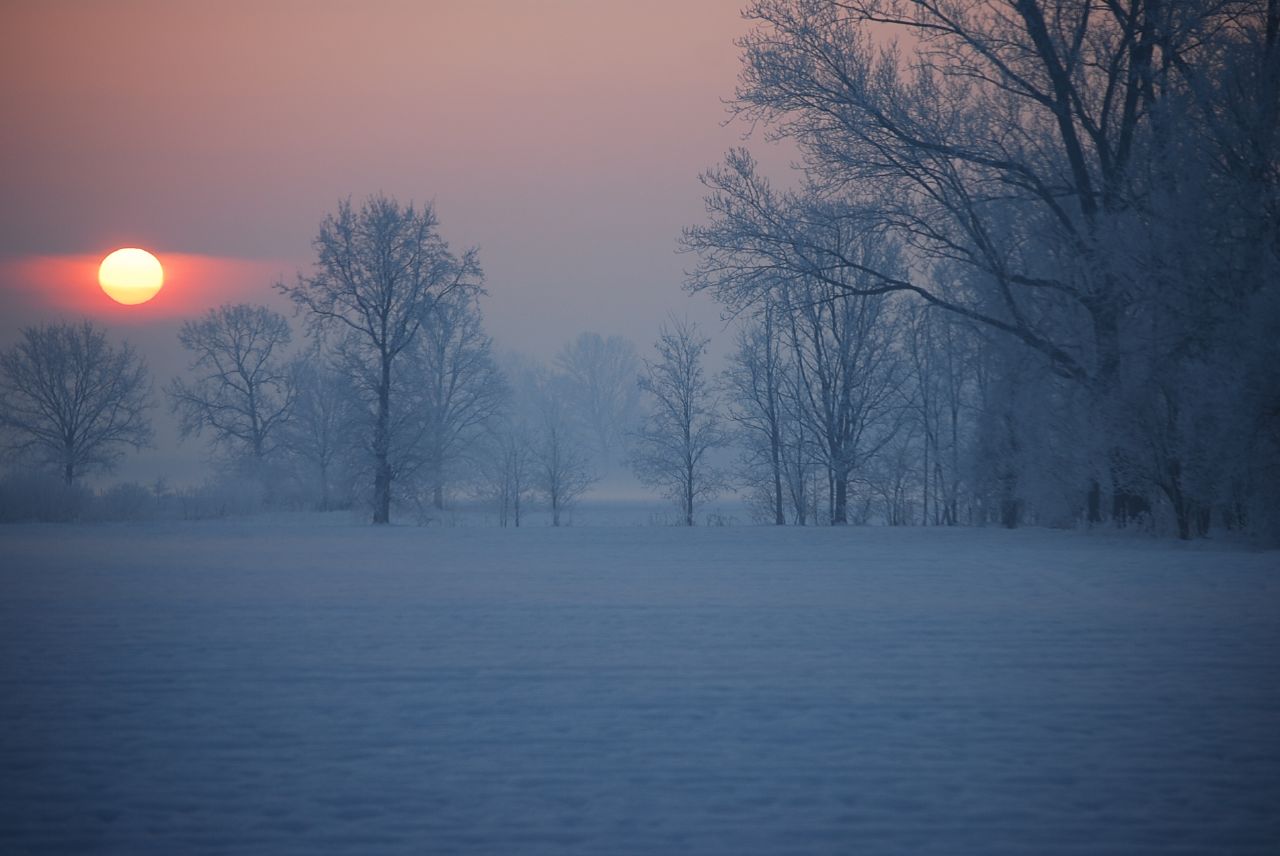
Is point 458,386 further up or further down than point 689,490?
further up

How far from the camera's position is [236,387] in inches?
1667

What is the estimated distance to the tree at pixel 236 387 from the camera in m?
41.9

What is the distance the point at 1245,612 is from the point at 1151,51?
44.7 ft

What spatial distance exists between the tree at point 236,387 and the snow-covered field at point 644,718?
34324 mm

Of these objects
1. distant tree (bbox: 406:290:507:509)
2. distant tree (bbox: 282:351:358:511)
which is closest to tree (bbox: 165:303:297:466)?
distant tree (bbox: 282:351:358:511)

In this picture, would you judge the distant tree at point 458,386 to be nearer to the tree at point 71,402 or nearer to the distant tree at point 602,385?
the tree at point 71,402

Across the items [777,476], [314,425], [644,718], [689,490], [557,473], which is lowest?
[644,718]

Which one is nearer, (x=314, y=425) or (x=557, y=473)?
(x=557, y=473)

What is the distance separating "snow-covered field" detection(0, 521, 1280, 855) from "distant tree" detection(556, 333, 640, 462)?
202 ft

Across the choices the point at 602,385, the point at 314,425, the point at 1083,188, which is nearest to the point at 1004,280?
the point at 1083,188

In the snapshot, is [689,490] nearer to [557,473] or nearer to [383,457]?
[557,473]

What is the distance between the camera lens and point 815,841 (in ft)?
11.0

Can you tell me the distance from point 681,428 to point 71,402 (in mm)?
26718

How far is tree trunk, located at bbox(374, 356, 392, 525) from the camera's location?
25391 millimetres
